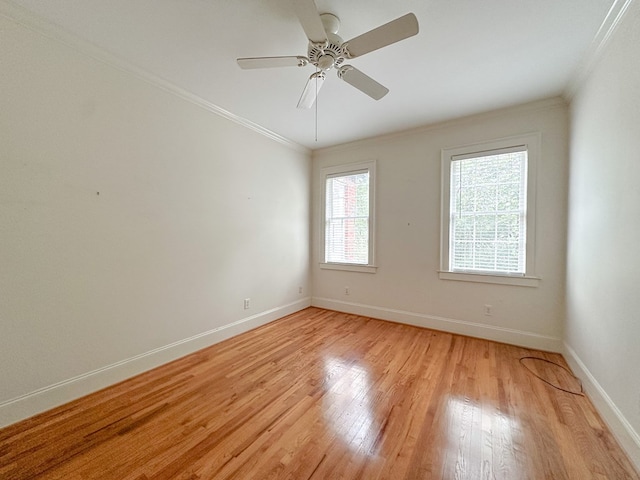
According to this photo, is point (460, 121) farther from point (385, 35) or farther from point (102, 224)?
point (102, 224)

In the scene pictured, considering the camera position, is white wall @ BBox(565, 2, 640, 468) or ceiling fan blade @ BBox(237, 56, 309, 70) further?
ceiling fan blade @ BBox(237, 56, 309, 70)

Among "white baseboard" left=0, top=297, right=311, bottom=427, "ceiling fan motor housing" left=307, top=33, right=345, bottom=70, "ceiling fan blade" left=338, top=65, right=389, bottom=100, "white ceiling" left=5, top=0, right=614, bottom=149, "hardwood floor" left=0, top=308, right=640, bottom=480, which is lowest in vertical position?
"hardwood floor" left=0, top=308, right=640, bottom=480

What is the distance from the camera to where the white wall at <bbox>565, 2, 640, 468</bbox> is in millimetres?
1526

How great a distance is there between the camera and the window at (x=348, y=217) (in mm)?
4023

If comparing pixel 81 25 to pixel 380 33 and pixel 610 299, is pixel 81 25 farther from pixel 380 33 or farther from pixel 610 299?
pixel 610 299

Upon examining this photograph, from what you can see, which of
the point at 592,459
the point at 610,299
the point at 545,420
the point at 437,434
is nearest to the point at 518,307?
the point at 610,299

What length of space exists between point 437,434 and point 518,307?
207 centimetres

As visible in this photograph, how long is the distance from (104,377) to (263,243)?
2111mm

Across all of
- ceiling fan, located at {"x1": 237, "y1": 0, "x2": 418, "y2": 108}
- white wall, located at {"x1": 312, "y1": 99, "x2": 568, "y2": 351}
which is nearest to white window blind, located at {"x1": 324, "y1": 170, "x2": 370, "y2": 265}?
white wall, located at {"x1": 312, "y1": 99, "x2": 568, "y2": 351}

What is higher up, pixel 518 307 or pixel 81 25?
pixel 81 25

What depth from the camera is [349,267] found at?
418 cm

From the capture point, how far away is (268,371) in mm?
2395

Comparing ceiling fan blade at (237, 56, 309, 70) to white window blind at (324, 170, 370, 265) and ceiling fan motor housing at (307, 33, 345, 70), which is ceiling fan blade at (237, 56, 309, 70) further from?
white window blind at (324, 170, 370, 265)

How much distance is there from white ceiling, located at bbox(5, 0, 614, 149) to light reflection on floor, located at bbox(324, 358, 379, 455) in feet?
8.93
